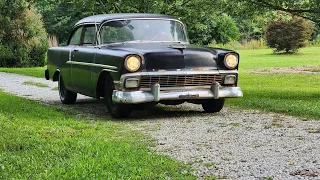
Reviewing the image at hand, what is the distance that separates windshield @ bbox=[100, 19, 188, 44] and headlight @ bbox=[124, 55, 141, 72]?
1.15m

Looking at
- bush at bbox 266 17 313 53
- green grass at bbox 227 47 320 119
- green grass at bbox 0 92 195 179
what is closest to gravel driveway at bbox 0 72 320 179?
green grass at bbox 0 92 195 179

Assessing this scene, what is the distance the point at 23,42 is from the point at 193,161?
28531 millimetres

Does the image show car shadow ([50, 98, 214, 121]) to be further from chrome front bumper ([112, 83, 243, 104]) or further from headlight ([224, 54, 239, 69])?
headlight ([224, 54, 239, 69])

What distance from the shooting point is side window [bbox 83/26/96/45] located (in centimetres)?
1067

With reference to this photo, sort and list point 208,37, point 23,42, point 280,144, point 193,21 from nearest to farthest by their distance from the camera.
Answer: point 280,144 → point 193,21 → point 23,42 → point 208,37

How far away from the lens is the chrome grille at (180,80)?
9141 millimetres

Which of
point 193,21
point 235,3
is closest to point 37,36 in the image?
→ point 193,21

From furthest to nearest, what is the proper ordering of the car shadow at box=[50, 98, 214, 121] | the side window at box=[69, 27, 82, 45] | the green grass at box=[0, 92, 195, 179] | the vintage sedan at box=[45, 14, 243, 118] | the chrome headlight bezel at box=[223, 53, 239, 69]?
Answer: the side window at box=[69, 27, 82, 45]
the car shadow at box=[50, 98, 214, 121]
the chrome headlight bezel at box=[223, 53, 239, 69]
the vintage sedan at box=[45, 14, 243, 118]
the green grass at box=[0, 92, 195, 179]

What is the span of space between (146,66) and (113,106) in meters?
0.96

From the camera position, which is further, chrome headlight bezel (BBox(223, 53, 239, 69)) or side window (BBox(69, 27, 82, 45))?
side window (BBox(69, 27, 82, 45))

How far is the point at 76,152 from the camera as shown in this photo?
20.7ft

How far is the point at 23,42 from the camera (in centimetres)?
3325

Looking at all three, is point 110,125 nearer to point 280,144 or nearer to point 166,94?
point 166,94

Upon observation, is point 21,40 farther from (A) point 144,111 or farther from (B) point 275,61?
(A) point 144,111
